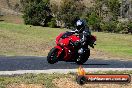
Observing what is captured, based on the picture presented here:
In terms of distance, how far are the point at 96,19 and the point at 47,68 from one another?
7551 centimetres

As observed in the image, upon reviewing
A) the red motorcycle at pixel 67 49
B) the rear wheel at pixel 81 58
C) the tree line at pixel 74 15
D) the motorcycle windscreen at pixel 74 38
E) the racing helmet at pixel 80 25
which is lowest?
the tree line at pixel 74 15

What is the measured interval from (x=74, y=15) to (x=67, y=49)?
7843 centimetres

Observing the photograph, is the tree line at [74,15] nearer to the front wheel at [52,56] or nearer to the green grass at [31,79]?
the front wheel at [52,56]

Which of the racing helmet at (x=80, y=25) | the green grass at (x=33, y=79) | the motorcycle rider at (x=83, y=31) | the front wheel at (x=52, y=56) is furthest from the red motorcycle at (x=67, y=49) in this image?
the green grass at (x=33, y=79)

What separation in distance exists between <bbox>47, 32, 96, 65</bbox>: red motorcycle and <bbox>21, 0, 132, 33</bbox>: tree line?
229 ft

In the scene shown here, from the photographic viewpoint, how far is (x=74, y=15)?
3679 inches

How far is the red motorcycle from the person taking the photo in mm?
15297

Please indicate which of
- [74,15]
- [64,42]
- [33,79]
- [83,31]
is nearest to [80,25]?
[83,31]

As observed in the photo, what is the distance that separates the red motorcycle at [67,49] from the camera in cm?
1530

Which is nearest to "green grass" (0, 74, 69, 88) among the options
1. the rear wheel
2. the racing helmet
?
the racing helmet

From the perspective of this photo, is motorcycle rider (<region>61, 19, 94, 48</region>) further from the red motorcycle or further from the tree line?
the tree line

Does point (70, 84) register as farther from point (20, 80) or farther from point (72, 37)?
point (72, 37)

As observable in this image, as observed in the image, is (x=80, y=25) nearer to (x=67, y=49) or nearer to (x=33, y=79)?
(x=67, y=49)

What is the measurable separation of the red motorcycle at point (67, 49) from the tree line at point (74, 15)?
229ft
